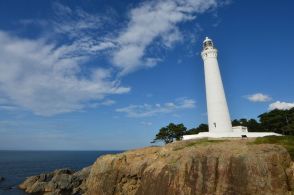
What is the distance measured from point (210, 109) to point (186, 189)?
684 inches

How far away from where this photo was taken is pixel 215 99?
44.8 metres

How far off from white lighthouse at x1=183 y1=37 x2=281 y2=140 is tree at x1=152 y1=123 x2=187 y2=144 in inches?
783

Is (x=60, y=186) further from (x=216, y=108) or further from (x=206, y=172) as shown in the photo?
(x=206, y=172)

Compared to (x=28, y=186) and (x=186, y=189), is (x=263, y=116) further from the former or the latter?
(x=28, y=186)

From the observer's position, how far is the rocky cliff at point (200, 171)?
27406 millimetres

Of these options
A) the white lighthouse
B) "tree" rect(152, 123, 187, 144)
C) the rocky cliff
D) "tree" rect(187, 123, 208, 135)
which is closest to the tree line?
"tree" rect(152, 123, 187, 144)

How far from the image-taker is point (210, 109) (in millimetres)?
45219

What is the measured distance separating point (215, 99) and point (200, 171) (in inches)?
660

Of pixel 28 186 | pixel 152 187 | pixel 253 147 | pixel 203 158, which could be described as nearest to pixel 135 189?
pixel 152 187

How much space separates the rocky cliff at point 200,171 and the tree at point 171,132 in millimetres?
24207

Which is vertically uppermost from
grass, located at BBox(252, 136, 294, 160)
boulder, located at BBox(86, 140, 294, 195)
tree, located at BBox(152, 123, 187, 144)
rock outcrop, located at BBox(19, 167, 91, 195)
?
tree, located at BBox(152, 123, 187, 144)

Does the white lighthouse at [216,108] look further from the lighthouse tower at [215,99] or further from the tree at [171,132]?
the tree at [171,132]

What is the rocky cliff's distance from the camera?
27.4 m

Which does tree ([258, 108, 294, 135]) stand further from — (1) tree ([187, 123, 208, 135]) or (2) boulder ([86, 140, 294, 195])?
(2) boulder ([86, 140, 294, 195])
